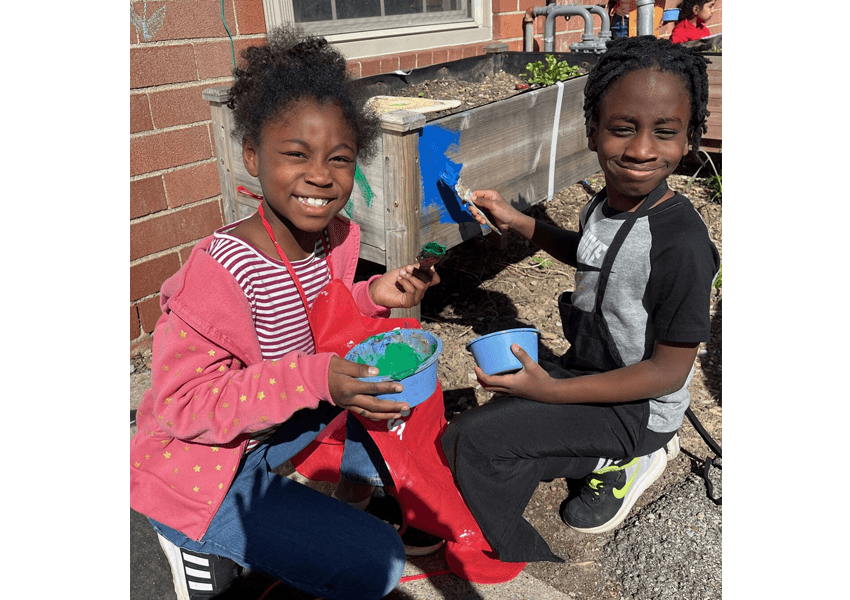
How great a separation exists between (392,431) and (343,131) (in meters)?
0.95

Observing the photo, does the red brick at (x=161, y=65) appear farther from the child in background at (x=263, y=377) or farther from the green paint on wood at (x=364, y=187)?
the child in background at (x=263, y=377)

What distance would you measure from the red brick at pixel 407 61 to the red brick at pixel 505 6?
1096 millimetres

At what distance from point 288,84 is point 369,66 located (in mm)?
2700

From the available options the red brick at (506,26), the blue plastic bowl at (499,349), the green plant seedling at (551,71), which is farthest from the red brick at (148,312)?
the red brick at (506,26)

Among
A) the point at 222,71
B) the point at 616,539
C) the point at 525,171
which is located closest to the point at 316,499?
the point at 616,539

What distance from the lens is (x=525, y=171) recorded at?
135 inches

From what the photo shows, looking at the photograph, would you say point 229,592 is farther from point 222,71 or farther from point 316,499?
point 222,71

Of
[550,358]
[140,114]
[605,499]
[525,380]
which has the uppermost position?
[140,114]

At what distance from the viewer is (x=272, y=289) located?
70.1 inches

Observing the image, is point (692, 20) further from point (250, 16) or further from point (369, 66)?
point (250, 16)

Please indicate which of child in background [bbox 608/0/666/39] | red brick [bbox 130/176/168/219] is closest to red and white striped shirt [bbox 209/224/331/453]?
red brick [bbox 130/176/168/219]

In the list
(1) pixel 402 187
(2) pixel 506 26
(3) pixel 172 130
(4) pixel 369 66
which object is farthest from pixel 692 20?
(3) pixel 172 130

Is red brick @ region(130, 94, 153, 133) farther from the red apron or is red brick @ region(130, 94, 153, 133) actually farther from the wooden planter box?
the red apron

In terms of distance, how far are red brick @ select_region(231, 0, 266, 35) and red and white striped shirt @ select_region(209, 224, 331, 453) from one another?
2125 mm
